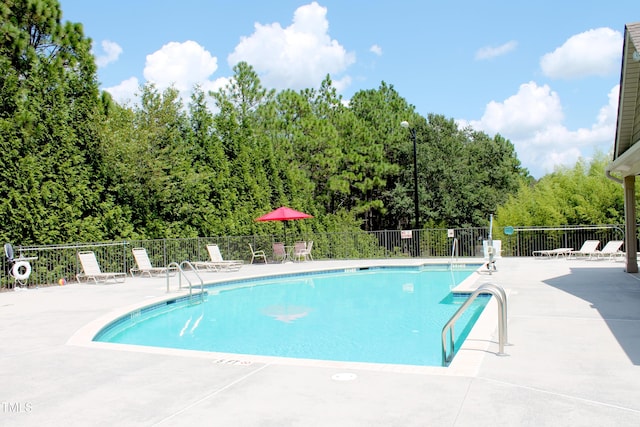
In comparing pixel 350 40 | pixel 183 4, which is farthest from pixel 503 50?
pixel 183 4

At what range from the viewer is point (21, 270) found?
39.5 ft

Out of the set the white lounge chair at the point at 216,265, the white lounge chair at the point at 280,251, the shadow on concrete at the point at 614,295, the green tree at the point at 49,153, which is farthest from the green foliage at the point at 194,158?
the shadow on concrete at the point at 614,295

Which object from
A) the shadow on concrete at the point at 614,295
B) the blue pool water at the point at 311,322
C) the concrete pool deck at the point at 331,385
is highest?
the shadow on concrete at the point at 614,295

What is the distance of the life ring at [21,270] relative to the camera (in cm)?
1177

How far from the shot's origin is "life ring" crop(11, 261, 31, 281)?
11.8m

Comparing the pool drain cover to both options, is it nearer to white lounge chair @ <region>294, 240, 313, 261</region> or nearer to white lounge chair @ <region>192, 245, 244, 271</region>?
white lounge chair @ <region>192, 245, 244, 271</region>

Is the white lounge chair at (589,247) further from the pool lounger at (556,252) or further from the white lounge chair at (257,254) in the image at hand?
the white lounge chair at (257,254)

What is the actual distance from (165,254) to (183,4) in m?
7.24

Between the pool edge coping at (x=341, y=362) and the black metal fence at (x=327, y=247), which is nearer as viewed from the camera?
the pool edge coping at (x=341, y=362)

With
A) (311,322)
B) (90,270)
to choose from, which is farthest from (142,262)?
(311,322)

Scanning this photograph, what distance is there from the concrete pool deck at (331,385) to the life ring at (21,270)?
5470 millimetres

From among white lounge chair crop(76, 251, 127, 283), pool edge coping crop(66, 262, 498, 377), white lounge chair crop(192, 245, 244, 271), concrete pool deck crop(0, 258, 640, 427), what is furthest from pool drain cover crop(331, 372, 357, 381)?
white lounge chair crop(192, 245, 244, 271)

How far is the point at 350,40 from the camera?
20297 millimetres

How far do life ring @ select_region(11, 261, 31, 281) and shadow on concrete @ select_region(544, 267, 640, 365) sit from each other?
11376 millimetres
